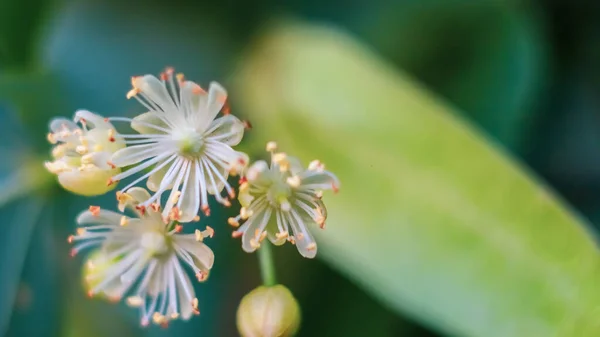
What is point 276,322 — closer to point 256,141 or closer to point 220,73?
point 256,141

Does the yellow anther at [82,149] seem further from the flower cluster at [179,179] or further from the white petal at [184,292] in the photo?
the white petal at [184,292]

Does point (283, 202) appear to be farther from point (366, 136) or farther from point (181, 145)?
point (366, 136)

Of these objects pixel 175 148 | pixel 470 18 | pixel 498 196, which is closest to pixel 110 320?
pixel 175 148

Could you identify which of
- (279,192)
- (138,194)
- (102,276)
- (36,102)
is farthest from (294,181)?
(36,102)

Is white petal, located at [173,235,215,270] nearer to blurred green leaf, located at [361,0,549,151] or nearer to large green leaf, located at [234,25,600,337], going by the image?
large green leaf, located at [234,25,600,337]

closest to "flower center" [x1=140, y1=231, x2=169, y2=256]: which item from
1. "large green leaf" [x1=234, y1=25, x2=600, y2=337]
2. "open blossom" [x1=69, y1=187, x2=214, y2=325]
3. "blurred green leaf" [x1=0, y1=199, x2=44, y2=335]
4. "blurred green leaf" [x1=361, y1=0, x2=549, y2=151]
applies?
"open blossom" [x1=69, y1=187, x2=214, y2=325]

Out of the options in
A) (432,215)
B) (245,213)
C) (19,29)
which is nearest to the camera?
(245,213)

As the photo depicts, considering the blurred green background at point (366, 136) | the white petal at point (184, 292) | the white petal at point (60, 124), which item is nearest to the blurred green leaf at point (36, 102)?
the blurred green background at point (366, 136)
